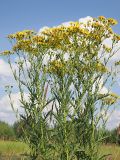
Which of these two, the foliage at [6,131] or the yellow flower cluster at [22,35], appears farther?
the foliage at [6,131]

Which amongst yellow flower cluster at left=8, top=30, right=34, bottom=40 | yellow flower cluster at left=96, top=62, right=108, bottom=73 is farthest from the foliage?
yellow flower cluster at left=96, top=62, right=108, bottom=73

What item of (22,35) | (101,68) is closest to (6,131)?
(22,35)

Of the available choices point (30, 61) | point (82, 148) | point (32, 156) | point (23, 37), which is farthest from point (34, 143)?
point (23, 37)

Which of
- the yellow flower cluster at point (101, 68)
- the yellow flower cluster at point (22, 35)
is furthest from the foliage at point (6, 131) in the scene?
the yellow flower cluster at point (101, 68)

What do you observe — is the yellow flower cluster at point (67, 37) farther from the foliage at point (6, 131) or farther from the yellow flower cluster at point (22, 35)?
the foliage at point (6, 131)

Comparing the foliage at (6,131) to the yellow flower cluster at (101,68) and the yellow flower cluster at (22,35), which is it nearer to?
the yellow flower cluster at (22,35)

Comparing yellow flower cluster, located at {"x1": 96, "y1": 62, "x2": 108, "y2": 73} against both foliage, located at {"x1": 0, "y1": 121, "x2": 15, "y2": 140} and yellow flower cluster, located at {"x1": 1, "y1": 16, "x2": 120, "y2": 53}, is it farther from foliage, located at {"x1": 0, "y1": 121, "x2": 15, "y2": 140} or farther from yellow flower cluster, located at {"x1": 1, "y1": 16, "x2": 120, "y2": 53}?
foliage, located at {"x1": 0, "y1": 121, "x2": 15, "y2": 140}

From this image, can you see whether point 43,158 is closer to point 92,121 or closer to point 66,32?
point 92,121

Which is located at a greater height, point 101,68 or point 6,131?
point 6,131

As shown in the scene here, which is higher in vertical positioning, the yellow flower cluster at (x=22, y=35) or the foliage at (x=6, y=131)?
the foliage at (x=6, y=131)

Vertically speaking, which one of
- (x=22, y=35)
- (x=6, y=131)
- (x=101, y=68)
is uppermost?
(x=6, y=131)

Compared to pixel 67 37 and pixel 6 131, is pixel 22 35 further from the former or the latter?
pixel 6 131

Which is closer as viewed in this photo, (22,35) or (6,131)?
(22,35)

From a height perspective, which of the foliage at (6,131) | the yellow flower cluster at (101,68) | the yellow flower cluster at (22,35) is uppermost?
the foliage at (6,131)
